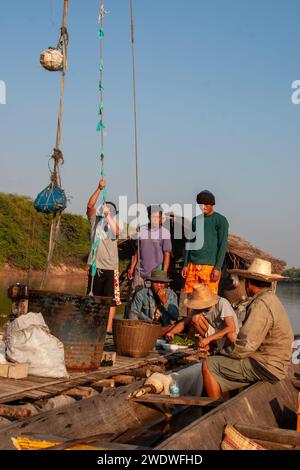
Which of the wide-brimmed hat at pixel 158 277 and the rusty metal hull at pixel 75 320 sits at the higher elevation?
the wide-brimmed hat at pixel 158 277

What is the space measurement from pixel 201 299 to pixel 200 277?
1.75 meters

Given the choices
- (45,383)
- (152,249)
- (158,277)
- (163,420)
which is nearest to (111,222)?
(158,277)

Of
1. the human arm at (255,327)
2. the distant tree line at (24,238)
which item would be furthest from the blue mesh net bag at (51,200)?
the distant tree line at (24,238)

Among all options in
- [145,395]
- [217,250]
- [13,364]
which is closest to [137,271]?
[217,250]

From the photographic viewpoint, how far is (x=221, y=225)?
8.09 m

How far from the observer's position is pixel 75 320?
5.57 meters

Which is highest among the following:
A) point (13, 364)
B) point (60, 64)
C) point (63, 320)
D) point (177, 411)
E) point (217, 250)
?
point (60, 64)

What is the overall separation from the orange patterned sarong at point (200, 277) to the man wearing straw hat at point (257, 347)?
10.7 ft

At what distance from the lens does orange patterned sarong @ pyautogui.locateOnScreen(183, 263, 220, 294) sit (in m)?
7.99

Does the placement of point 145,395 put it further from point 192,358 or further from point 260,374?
point 192,358

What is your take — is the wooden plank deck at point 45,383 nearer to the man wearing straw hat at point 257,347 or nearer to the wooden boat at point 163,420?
the wooden boat at point 163,420

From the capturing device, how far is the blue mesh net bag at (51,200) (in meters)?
5.82

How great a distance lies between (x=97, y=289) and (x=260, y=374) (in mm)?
3253

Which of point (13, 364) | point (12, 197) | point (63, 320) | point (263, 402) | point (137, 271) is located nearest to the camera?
point (263, 402)
